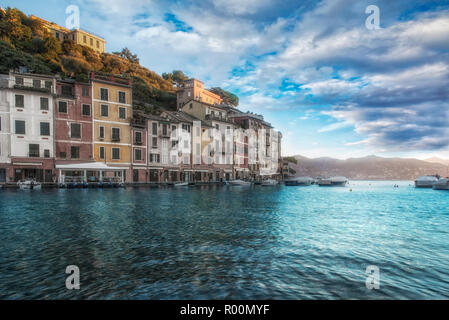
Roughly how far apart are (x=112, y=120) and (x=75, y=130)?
645 centimetres

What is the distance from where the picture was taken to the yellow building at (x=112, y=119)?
4684cm

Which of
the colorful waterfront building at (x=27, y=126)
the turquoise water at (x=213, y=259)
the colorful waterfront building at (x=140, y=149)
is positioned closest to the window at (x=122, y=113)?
the colorful waterfront building at (x=140, y=149)

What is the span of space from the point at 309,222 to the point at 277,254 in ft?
26.8

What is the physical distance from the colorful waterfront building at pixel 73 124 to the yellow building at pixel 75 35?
5269 cm

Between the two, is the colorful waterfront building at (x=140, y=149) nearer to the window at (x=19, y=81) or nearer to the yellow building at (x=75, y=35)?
the window at (x=19, y=81)

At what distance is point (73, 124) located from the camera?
44.6m

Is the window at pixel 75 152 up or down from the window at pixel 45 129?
down

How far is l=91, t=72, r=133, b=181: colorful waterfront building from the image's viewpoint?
46844 millimetres

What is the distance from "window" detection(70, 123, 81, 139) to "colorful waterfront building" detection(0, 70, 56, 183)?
2.89 meters

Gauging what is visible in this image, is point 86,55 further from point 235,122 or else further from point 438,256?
point 438,256

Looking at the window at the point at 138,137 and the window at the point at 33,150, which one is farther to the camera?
the window at the point at 138,137

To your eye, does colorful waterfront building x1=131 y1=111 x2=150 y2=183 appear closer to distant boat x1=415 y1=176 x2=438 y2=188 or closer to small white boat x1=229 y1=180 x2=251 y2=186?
small white boat x1=229 y1=180 x2=251 y2=186

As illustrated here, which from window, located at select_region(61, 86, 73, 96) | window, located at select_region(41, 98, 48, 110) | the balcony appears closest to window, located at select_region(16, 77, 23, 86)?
the balcony

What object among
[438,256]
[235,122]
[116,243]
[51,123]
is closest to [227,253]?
[116,243]
